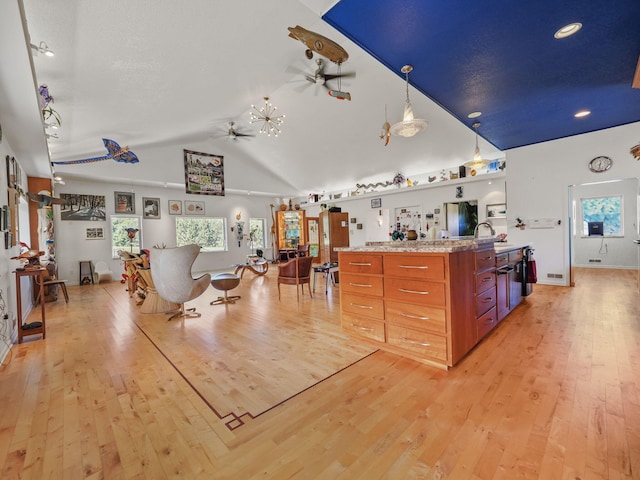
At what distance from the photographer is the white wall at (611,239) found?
7.14 m

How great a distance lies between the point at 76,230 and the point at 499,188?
36.0ft

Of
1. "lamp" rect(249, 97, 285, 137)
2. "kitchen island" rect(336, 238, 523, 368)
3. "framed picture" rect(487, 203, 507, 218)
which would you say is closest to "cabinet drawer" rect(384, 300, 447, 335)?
"kitchen island" rect(336, 238, 523, 368)

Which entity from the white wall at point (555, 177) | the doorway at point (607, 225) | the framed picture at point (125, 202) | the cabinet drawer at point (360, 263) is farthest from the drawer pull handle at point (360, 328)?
the framed picture at point (125, 202)

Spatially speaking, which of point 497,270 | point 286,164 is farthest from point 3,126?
point 286,164

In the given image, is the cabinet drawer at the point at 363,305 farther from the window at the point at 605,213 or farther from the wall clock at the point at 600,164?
the window at the point at 605,213

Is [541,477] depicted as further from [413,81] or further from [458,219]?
[458,219]

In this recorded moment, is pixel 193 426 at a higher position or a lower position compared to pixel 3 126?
lower

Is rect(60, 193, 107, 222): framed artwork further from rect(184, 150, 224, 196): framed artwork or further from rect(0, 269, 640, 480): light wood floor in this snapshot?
rect(0, 269, 640, 480): light wood floor

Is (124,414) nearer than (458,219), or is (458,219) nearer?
(124,414)

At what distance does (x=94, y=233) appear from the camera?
761 cm

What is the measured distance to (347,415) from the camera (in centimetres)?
173

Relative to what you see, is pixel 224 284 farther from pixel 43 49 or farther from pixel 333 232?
pixel 333 232

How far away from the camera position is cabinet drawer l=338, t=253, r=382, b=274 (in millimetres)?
2592

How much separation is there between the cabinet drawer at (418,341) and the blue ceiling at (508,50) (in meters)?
2.64
